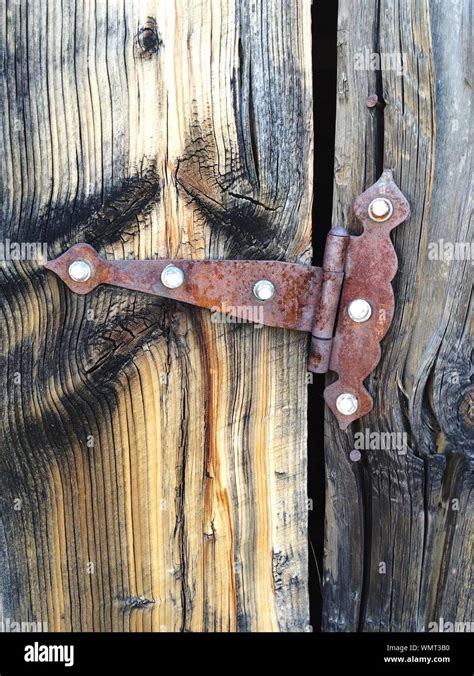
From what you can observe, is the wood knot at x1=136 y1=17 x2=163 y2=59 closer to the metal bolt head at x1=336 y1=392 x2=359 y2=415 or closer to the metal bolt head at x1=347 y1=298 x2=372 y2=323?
the metal bolt head at x1=347 y1=298 x2=372 y2=323

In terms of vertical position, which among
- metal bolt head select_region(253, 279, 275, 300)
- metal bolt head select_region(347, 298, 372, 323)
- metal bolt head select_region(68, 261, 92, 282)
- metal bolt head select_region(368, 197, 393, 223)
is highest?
metal bolt head select_region(368, 197, 393, 223)

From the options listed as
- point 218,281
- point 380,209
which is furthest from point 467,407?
point 218,281

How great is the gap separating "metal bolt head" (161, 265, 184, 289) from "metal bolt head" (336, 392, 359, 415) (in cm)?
34

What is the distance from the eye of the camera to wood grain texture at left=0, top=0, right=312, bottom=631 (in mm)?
1022

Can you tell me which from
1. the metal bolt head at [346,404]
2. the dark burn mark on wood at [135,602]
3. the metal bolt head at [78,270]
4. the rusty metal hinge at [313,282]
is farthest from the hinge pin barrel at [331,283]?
the dark burn mark on wood at [135,602]

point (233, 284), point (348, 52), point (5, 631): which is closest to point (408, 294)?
point (233, 284)

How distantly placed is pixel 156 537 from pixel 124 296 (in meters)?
0.45

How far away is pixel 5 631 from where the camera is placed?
1.20 meters

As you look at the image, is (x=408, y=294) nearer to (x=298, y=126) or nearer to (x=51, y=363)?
(x=298, y=126)

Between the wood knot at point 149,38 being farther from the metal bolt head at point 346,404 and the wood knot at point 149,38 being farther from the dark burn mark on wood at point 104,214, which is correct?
the metal bolt head at point 346,404

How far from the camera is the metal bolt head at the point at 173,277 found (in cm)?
104

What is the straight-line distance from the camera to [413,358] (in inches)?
43.4

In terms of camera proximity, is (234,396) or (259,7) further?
(234,396)

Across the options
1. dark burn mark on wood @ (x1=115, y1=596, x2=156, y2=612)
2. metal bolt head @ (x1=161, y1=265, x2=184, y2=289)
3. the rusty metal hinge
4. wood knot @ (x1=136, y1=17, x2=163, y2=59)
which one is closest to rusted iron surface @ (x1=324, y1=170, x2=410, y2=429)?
the rusty metal hinge
